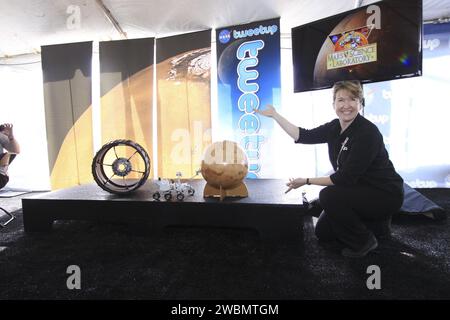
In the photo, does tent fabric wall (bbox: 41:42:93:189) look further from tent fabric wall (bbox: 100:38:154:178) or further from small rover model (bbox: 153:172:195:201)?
small rover model (bbox: 153:172:195:201)

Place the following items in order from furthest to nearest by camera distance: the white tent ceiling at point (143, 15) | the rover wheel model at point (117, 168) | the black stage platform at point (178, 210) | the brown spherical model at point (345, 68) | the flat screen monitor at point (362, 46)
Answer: the white tent ceiling at point (143, 15)
the brown spherical model at point (345, 68)
the flat screen monitor at point (362, 46)
the rover wheel model at point (117, 168)
the black stage platform at point (178, 210)

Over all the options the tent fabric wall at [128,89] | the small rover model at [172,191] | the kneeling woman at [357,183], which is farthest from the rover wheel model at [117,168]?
the tent fabric wall at [128,89]

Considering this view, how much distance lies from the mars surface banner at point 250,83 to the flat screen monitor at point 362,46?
318 millimetres

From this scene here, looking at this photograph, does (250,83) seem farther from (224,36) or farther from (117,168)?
(117,168)

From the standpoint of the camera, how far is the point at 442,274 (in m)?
1.41

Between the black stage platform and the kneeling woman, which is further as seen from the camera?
the black stage platform

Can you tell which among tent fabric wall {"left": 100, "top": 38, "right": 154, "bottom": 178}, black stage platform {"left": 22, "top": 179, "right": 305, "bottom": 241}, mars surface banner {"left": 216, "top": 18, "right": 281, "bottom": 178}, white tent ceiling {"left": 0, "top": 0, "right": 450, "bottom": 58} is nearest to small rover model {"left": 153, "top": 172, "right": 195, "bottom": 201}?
black stage platform {"left": 22, "top": 179, "right": 305, "bottom": 241}

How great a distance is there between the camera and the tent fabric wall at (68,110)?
3.95 metres

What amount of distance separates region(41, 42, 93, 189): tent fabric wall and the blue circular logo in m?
1.77

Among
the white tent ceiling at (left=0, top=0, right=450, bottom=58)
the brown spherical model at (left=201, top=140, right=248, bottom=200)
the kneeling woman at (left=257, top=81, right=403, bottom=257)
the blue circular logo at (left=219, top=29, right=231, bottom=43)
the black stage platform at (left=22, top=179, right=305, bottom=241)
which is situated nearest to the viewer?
the kneeling woman at (left=257, top=81, right=403, bottom=257)

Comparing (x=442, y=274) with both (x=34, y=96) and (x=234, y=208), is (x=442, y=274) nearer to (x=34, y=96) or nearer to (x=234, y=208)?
(x=234, y=208)

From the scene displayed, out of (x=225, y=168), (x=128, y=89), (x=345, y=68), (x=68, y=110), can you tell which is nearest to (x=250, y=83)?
(x=345, y=68)

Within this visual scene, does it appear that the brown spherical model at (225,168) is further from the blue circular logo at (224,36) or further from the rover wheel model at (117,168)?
the blue circular logo at (224,36)

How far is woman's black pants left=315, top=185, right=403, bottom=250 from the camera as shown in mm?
1593
